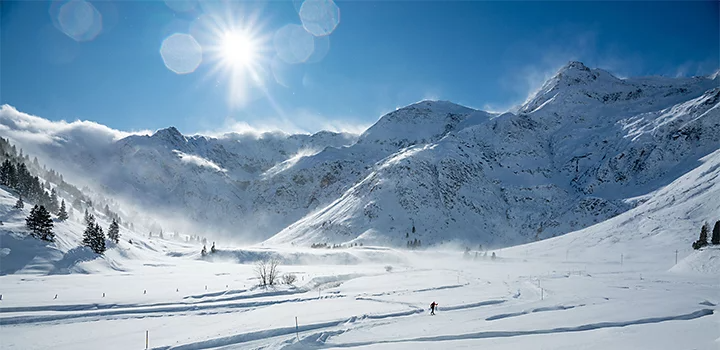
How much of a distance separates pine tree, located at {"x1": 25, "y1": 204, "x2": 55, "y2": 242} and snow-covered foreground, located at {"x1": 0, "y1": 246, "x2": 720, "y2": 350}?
1328cm

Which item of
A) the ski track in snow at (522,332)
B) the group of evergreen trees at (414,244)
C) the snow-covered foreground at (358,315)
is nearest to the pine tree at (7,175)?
the snow-covered foreground at (358,315)

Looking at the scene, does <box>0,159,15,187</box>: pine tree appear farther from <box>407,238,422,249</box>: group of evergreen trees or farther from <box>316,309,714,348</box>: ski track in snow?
<box>407,238,422,249</box>: group of evergreen trees

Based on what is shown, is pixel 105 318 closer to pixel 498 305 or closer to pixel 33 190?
pixel 498 305

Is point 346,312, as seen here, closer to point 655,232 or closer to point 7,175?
point 655,232

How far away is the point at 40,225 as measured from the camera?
190 feet

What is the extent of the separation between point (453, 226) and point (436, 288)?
128 m

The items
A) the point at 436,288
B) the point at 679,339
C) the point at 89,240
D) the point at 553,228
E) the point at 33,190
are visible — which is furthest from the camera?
the point at 553,228

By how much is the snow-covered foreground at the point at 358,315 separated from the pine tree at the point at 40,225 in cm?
1328

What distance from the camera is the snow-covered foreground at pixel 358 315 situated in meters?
22.2

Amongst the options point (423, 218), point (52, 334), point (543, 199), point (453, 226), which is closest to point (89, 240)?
point (52, 334)

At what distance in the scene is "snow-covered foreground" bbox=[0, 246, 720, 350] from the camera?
2219 cm

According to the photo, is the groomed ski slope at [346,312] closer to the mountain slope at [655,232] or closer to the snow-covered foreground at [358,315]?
the snow-covered foreground at [358,315]

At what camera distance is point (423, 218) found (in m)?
168

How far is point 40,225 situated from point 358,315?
61.0 m
